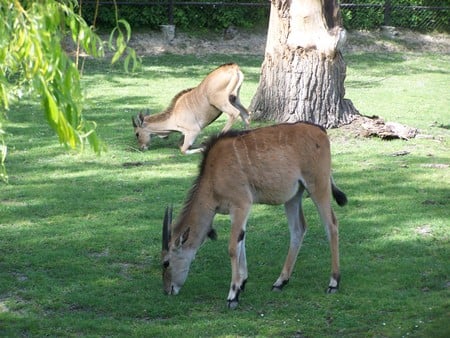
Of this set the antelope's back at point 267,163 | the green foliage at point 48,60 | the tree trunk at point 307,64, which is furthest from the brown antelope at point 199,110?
the green foliage at point 48,60

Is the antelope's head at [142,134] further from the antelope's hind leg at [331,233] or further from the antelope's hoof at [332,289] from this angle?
the antelope's hoof at [332,289]

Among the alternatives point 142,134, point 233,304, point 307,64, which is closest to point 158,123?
point 142,134

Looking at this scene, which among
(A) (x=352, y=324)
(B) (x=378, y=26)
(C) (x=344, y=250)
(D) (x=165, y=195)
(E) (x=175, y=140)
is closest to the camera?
(A) (x=352, y=324)

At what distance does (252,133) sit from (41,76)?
3.83m

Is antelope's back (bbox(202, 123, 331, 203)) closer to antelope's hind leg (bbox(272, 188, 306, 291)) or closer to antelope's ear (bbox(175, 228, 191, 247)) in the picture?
antelope's hind leg (bbox(272, 188, 306, 291))

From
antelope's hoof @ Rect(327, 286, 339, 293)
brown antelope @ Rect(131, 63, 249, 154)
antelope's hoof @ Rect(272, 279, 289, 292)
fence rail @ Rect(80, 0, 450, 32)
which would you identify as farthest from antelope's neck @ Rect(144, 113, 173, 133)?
fence rail @ Rect(80, 0, 450, 32)

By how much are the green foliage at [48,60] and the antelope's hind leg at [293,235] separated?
3.37m

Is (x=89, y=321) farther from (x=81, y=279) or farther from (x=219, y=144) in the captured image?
(x=219, y=144)

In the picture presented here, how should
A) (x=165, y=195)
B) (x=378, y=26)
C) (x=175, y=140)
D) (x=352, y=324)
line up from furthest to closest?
(x=378, y=26) < (x=175, y=140) < (x=165, y=195) < (x=352, y=324)

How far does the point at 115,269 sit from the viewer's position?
838 cm

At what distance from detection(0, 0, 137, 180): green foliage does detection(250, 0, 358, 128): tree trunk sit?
899 cm

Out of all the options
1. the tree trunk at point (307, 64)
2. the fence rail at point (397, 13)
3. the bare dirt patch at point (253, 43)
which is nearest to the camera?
the tree trunk at point (307, 64)

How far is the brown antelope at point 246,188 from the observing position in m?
7.74

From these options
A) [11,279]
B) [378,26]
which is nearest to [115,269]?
[11,279]
